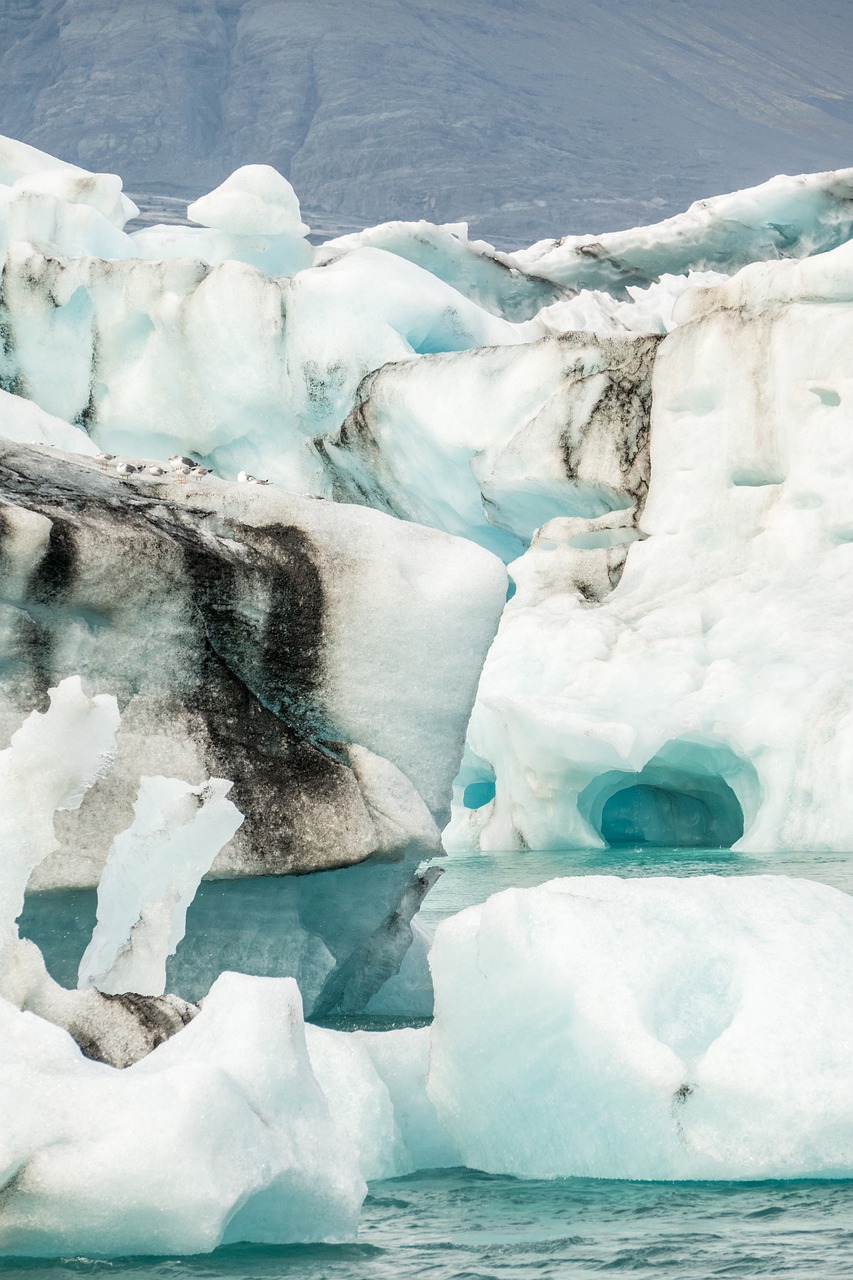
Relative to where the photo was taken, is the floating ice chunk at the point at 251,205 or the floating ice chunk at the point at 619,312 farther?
the floating ice chunk at the point at 619,312

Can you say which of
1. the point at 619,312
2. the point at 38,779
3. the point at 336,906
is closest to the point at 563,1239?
the point at 38,779

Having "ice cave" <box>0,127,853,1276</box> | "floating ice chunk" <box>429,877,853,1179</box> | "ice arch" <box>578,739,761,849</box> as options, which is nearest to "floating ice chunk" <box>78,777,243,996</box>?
"ice cave" <box>0,127,853,1276</box>

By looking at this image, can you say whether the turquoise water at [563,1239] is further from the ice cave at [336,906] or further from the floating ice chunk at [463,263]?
the floating ice chunk at [463,263]

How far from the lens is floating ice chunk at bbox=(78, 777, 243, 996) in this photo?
409cm

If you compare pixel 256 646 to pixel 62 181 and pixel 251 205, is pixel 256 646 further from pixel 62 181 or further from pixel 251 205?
pixel 62 181

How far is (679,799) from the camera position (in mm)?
14125

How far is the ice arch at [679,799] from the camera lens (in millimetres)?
12281

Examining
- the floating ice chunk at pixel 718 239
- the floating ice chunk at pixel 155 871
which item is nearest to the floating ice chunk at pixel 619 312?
the floating ice chunk at pixel 718 239

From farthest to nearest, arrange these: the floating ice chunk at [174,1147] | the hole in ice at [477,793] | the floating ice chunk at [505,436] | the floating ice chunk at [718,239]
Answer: the floating ice chunk at [718,239] → the hole in ice at [477,793] → the floating ice chunk at [505,436] → the floating ice chunk at [174,1147]

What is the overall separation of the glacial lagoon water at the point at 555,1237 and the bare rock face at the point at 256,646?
4.56 feet

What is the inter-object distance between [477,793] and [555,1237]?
12.9 m

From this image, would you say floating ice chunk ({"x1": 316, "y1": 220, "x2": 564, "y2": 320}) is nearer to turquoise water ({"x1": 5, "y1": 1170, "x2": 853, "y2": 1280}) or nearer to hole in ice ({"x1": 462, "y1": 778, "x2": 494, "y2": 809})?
hole in ice ({"x1": 462, "y1": 778, "x2": 494, "y2": 809})

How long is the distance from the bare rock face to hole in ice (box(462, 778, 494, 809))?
10.5 metres

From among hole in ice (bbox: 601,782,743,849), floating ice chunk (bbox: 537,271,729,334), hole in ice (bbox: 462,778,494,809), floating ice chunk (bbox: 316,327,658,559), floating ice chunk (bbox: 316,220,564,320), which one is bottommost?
hole in ice (bbox: 462,778,494,809)
